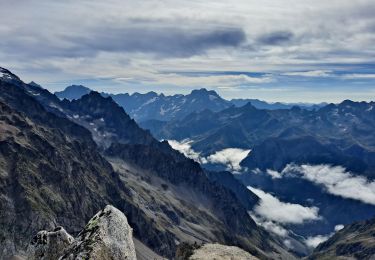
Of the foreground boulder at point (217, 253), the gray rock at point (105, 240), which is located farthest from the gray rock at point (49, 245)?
the foreground boulder at point (217, 253)

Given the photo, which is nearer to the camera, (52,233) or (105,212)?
(105,212)

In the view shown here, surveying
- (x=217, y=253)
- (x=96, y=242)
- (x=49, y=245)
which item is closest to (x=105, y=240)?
(x=96, y=242)

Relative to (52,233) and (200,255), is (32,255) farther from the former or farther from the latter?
(200,255)

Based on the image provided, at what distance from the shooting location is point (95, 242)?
28.1 m

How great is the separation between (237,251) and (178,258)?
703 cm

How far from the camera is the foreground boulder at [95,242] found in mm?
27866

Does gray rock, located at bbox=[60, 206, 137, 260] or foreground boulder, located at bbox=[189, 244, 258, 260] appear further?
foreground boulder, located at bbox=[189, 244, 258, 260]

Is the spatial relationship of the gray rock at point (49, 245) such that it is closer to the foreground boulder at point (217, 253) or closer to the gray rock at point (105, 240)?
the gray rock at point (105, 240)

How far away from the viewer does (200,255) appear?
152ft

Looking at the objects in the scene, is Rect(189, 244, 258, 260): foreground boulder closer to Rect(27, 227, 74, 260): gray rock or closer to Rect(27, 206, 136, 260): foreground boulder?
Rect(27, 227, 74, 260): gray rock

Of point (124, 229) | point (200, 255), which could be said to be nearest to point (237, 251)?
point (200, 255)

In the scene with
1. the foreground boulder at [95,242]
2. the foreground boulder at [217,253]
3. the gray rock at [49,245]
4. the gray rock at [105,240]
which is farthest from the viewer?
the foreground boulder at [217,253]

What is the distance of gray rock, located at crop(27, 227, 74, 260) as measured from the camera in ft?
106

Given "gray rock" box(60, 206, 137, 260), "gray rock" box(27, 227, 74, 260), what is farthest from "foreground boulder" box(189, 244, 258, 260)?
"gray rock" box(60, 206, 137, 260)
